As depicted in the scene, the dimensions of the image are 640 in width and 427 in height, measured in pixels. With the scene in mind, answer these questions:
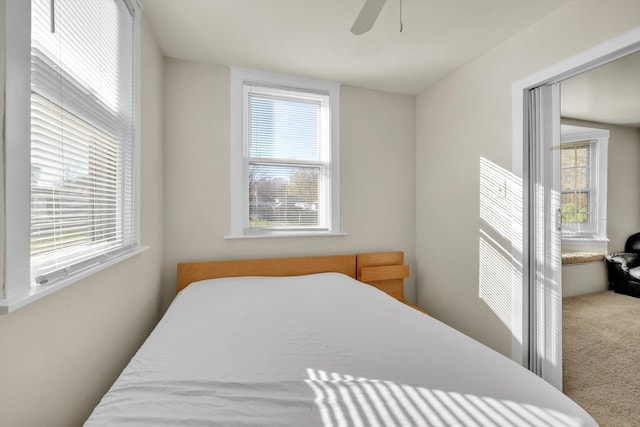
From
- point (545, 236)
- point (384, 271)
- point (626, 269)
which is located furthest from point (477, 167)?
point (384, 271)

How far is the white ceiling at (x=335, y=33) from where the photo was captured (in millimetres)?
1673

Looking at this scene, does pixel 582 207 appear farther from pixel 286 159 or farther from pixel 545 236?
pixel 286 159

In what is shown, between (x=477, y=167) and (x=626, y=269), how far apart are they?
1111 mm

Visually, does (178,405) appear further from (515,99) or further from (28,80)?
(515,99)

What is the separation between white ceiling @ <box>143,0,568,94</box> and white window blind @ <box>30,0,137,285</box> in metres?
0.51

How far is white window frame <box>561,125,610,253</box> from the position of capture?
172cm

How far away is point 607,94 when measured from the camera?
5.49 feet

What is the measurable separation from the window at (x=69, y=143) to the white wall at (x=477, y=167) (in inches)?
97.1

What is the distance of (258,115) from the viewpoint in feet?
8.16

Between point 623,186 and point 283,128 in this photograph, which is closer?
point 623,186

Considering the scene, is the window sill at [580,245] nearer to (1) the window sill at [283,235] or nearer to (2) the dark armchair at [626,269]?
(2) the dark armchair at [626,269]

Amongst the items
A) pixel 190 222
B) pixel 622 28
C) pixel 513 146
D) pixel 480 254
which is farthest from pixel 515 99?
pixel 190 222

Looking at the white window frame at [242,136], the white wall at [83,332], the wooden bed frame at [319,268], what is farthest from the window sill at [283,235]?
the white wall at [83,332]

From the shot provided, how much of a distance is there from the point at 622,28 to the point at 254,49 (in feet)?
7.26
